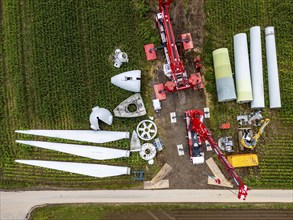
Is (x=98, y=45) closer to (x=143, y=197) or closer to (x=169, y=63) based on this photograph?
(x=169, y=63)

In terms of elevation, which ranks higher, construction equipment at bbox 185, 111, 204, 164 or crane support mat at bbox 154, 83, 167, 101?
crane support mat at bbox 154, 83, 167, 101

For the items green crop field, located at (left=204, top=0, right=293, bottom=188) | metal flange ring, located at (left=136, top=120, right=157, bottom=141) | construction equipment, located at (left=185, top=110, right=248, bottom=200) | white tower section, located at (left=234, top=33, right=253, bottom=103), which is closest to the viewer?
construction equipment, located at (left=185, top=110, right=248, bottom=200)

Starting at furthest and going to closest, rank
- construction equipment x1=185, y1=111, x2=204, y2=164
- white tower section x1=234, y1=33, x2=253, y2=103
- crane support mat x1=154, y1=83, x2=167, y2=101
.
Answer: crane support mat x1=154, y1=83, x2=167, y2=101, white tower section x1=234, y1=33, x2=253, y2=103, construction equipment x1=185, y1=111, x2=204, y2=164

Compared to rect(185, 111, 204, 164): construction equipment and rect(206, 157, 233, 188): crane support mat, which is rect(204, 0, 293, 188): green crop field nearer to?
rect(206, 157, 233, 188): crane support mat

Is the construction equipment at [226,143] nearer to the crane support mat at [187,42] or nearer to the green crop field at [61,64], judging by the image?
the green crop field at [61,64]

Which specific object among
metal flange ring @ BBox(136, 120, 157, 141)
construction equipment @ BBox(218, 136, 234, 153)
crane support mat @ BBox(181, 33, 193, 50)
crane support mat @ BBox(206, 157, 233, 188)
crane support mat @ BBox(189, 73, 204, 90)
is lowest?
crane support mat @ BBox(206, 157, 233, 188)

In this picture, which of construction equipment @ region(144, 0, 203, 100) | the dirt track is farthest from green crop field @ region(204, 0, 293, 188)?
the dirt track

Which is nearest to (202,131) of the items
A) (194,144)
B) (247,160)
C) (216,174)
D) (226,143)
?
(194,144)

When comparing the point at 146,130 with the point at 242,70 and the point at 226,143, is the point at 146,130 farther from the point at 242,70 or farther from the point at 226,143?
the point at 242,70
